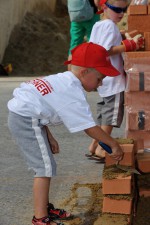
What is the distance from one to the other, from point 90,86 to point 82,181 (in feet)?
3.98

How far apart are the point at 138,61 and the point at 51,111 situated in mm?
1191

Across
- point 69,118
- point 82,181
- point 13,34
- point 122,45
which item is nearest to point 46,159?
point 69,118

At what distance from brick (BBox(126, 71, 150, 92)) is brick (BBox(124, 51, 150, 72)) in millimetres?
53

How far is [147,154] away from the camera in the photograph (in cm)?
447

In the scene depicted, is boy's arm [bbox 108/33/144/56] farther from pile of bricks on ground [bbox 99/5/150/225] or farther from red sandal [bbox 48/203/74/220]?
red sandal [bbox 48/203/74/220]

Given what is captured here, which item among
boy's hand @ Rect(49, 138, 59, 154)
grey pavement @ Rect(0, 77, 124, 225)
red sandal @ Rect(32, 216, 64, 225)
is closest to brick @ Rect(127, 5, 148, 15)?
grey pavement @ Rect(0, 77, 124, 225)

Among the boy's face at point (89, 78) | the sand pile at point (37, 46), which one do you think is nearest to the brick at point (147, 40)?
the boy's face at point (89, 78)

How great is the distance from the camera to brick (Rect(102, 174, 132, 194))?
3.71 m

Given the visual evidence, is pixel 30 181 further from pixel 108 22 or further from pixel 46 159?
pixel 108 22

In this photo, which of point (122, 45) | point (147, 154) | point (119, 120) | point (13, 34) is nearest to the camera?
point (147, 154)

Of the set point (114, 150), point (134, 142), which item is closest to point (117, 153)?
point (114, 150)

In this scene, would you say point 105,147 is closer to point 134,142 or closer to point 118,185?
point 118,185

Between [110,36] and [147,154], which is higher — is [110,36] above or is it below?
above

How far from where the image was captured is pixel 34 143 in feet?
12.1
